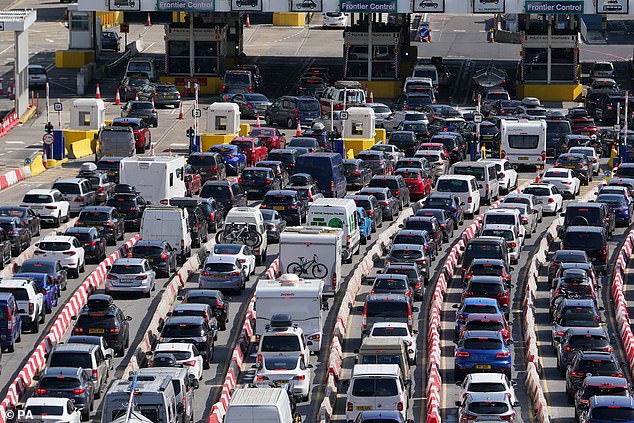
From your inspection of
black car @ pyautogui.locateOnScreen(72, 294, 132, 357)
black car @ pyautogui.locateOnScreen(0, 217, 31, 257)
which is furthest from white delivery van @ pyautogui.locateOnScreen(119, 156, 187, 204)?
black car @ pyautogui.locateOnScreen(72, 294, 132, 357)

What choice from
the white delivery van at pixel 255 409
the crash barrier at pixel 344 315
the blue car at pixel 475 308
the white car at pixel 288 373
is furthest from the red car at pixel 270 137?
the white delivery van at pixel 255 409

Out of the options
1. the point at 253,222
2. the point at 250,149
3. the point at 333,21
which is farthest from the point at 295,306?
the point at 333,21

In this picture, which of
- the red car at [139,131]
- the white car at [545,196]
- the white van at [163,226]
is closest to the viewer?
the white van at [163,226]

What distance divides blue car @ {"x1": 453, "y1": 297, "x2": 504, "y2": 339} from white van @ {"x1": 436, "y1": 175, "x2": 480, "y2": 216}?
1851 cm

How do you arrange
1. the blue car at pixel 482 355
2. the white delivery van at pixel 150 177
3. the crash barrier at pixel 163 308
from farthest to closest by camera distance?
the white delivery van at pixel 150 177
the crash barrier at pixel 163 308
the blue car at pixel 482 355

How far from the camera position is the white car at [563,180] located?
79.1m

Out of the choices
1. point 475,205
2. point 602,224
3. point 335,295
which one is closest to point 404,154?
point 475,205

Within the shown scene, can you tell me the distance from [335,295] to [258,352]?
10.7m

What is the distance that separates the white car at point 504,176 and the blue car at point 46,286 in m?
25.4

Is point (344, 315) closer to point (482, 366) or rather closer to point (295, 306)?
point (295, 306)

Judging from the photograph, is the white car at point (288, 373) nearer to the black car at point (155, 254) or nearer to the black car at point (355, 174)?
the black car at point (155, 254)

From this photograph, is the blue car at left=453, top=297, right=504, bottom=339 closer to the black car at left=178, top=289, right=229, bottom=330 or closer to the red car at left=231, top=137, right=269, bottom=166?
Result: the black car at left=178, top=289, right=229, bottom=330

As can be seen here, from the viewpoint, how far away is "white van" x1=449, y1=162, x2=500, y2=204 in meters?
77.8

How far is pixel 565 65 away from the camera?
107500 millimetres
